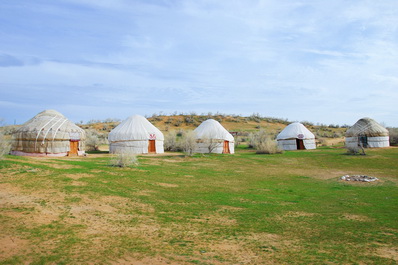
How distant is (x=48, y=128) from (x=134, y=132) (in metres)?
7.53

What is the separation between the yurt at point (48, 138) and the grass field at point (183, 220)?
12.0 metres

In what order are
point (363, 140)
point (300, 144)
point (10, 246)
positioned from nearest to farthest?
point (10, 246)
point (363, 140)
point (300, 144)

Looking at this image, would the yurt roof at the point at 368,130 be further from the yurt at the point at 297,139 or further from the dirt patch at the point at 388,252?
the dirt patch at the point at 388,252

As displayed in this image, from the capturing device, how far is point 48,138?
23.7 metres

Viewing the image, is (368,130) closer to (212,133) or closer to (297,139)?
(297,139)

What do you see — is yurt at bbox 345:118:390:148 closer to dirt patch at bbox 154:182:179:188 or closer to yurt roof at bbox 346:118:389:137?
yurt roof at bbox 346:118:389:137

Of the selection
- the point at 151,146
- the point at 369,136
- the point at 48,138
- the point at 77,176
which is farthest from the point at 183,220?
the point at 369,136

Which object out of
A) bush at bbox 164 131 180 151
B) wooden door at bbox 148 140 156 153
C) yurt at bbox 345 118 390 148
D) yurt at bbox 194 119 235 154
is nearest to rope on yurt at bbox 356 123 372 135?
yurt at bbox 345 118 390 148

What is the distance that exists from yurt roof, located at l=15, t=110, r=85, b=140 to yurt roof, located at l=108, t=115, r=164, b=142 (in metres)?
3.87

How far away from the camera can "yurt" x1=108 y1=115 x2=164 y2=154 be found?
28844 millimetres

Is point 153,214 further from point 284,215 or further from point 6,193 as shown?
point 6,193

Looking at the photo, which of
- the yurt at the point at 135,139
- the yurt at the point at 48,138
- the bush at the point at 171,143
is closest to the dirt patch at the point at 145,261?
the yurt at the point at 48,138

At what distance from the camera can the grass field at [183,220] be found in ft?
18.0

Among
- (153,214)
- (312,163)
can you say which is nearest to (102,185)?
(153,214)
